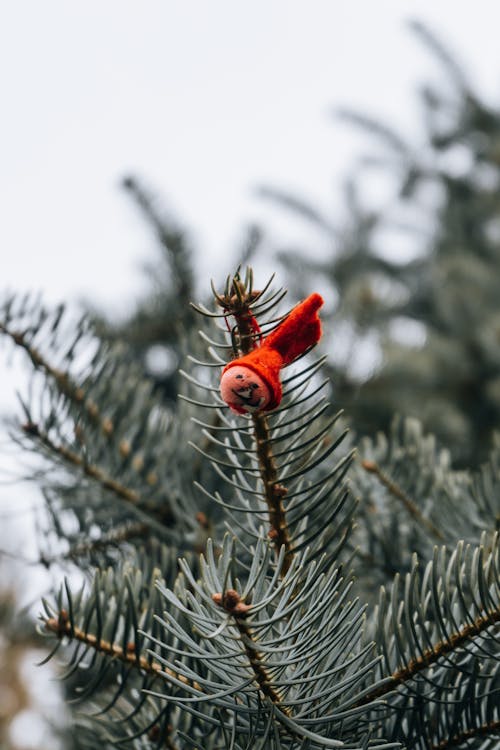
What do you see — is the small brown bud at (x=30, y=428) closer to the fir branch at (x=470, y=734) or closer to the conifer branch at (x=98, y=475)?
the conifer branch at (x=98, y=475)

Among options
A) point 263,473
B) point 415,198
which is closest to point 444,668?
Result: point 263,473

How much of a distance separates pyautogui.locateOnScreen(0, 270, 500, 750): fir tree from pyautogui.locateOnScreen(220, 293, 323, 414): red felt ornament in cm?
1

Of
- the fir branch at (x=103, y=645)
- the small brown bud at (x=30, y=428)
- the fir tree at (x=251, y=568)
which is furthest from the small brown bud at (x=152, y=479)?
the fir branch at (x=103, y=645)

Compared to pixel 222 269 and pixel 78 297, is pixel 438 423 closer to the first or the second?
pixel 222 269

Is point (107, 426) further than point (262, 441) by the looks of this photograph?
Yes

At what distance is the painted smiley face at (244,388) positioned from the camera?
381 millimetres

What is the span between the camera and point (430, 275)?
5.80 ft

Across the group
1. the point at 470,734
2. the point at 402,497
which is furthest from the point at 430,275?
the point at 470,734

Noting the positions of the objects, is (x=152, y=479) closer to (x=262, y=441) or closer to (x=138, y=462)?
(x=138, y=462)

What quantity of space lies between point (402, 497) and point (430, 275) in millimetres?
1236

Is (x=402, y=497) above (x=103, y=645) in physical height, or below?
above

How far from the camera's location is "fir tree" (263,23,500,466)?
133 centimetres

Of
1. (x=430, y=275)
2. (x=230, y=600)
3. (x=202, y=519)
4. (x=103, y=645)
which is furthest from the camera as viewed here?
(x=430, y=275)

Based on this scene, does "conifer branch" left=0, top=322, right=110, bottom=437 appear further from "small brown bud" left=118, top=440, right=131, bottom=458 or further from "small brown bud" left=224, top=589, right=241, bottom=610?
"small brown bud" left=224, top=589, right=241, bottom=610
